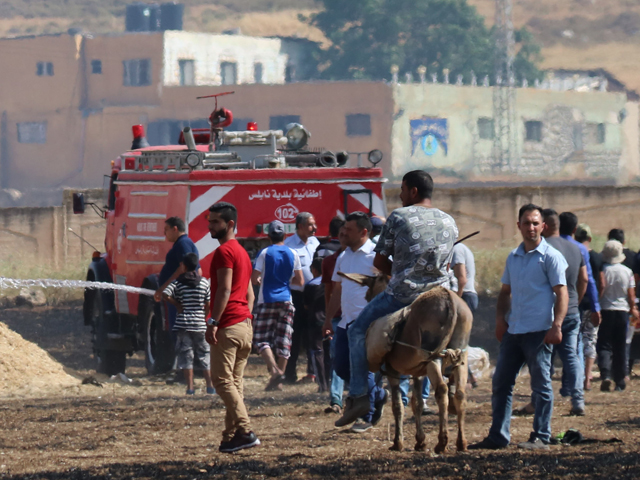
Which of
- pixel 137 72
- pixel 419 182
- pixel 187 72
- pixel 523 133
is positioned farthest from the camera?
pixel 187 72

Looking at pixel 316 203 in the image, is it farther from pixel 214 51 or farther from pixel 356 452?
pixel 214 51

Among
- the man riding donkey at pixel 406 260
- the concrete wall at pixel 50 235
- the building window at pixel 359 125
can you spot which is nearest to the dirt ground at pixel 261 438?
the man riding donkey at pixel 406 260

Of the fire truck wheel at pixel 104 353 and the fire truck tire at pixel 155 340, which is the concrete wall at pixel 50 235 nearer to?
the fire truck wheel at pixel 104 353

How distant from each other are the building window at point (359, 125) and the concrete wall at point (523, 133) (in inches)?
52.7

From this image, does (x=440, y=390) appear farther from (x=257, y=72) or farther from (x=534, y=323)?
(x=257, y=72)

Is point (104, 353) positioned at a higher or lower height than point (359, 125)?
lower

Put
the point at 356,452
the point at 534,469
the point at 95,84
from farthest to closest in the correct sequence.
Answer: the point at 95,84, the point at 356,452, the point at 534,469

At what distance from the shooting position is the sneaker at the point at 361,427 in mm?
9430

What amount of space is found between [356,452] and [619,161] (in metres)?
57.8

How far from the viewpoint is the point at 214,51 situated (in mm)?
63844

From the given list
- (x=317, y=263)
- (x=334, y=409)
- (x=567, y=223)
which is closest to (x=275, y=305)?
(x=317, y=263)

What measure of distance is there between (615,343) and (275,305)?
390 centimetres

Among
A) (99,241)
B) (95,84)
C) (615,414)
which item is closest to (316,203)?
(615,414)

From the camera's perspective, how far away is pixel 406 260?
7.64 metres
